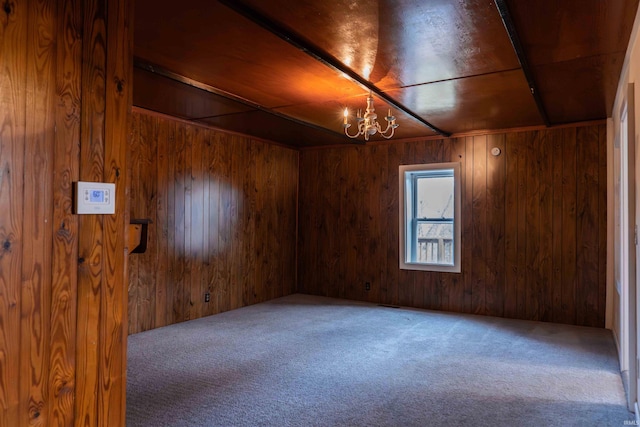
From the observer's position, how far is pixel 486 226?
17.3 ft

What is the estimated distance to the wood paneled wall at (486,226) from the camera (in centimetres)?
473

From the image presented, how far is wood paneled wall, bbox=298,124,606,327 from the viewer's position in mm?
4730

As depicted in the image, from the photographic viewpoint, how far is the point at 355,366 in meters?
3.39

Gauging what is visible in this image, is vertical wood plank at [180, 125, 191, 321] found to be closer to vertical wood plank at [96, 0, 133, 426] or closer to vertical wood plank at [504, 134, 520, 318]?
vertical wood plank at [96, 0, 133, 426]

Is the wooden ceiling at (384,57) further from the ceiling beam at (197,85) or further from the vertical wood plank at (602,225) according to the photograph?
the vertical wood plank at (602,225)

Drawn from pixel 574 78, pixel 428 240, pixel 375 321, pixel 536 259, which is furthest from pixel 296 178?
pixel 574 78

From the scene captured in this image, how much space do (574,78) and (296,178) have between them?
411 centimetres

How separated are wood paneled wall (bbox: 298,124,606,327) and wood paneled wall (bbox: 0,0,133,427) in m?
4.52

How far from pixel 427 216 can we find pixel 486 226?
828 mm

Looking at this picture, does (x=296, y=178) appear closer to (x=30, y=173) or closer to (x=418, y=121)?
(x=418, y=121)

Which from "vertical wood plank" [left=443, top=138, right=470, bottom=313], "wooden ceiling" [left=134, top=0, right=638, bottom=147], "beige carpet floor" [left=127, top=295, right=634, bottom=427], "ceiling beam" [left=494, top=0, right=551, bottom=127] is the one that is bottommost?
"beige carpet floor" [left=127, top=295, right=634, bottom=427]

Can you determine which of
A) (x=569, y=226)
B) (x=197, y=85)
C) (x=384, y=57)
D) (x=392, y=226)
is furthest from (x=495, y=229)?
(x=197, y=85)

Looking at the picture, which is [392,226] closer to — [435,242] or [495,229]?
[435,242]

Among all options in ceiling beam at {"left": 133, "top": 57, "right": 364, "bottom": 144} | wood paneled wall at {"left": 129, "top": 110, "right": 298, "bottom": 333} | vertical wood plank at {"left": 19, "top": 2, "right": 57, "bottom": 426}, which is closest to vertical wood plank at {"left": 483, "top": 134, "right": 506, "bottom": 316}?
ceiling beam at {"left": 133, "top": 57, "right": 364, "bottom": 144}
